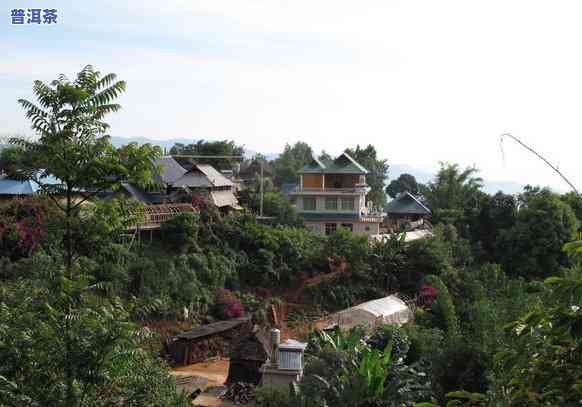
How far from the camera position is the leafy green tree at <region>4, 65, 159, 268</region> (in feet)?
28.4

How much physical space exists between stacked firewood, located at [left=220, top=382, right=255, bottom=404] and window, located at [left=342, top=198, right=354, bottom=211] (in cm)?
2078

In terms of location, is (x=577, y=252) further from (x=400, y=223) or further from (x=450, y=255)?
(x=400, y=223)

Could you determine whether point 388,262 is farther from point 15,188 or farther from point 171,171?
point 15,188

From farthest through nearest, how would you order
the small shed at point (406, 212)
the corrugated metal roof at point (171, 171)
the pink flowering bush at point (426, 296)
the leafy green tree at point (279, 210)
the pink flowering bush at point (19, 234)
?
1. the small shed at point (406, 212)
2. the leafy green tree at point (279, 210)
3. the corrugated metal roof at point (171, 171)
4. the pink flowering bush at point (426, 296)
5. the pink flowering bush at point (19, 234)

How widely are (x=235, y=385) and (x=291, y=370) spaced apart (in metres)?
2.06

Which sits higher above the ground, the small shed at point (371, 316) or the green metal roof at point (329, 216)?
the green metal roof at point (329, 216)

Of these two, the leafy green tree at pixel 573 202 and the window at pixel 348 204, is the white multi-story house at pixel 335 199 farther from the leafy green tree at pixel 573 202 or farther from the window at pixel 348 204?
the leafy green tree at pixel 573 202

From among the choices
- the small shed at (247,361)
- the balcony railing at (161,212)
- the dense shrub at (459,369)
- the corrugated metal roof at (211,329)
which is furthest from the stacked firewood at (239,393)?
the balcony railing at (161,212)

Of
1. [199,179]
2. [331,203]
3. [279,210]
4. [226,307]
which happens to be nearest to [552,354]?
[226,307]

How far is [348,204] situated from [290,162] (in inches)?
1362

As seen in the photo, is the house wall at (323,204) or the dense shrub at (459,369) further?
the house wall at (323,204)

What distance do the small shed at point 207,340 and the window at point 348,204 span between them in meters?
15.3

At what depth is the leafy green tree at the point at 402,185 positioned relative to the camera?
212 ft

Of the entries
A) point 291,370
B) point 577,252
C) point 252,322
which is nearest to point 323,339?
point 291,370
